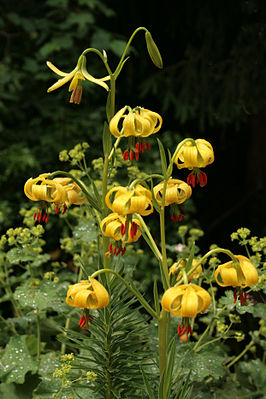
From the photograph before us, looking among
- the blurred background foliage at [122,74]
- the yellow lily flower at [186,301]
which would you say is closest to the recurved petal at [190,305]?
the yellow lily flower at [186,301]

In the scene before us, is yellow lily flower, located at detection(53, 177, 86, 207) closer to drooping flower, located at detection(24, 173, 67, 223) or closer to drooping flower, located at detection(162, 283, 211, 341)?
drooping flower, located at detection(24, 173, 67, 223)

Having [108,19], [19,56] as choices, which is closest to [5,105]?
[19,56]

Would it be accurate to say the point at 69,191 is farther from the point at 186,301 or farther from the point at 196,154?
the point at 186,301

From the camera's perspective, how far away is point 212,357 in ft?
5.24

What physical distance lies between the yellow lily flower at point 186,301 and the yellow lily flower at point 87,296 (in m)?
0.13

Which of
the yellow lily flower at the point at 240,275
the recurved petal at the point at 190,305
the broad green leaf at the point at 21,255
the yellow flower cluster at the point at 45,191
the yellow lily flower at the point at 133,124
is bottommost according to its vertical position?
the broad green leaf at the point at 21,255

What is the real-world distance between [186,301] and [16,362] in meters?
0.87

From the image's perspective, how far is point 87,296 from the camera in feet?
3.37

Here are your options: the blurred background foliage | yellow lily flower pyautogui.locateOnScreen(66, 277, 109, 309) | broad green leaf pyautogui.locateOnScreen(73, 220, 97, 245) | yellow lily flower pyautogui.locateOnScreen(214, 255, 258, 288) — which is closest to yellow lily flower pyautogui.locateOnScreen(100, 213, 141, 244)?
yellow lily flower pyautogui.locateOnScreen(66, 277, 109, 309)

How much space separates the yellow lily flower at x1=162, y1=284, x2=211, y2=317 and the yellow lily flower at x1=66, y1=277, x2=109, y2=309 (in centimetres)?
13

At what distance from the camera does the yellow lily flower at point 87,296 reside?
1.03 meters

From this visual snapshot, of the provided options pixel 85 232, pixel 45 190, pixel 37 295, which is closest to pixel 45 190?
pixel 45 190

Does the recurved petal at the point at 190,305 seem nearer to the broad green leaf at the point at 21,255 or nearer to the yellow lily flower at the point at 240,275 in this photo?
the yellow lily flower at the point at 240,275

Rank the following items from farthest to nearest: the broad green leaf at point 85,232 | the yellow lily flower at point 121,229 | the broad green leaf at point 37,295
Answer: the broad green leaf at point 85,232 → the broad green leaf at point 37,295 → the yellow lily flower at point 121,229
